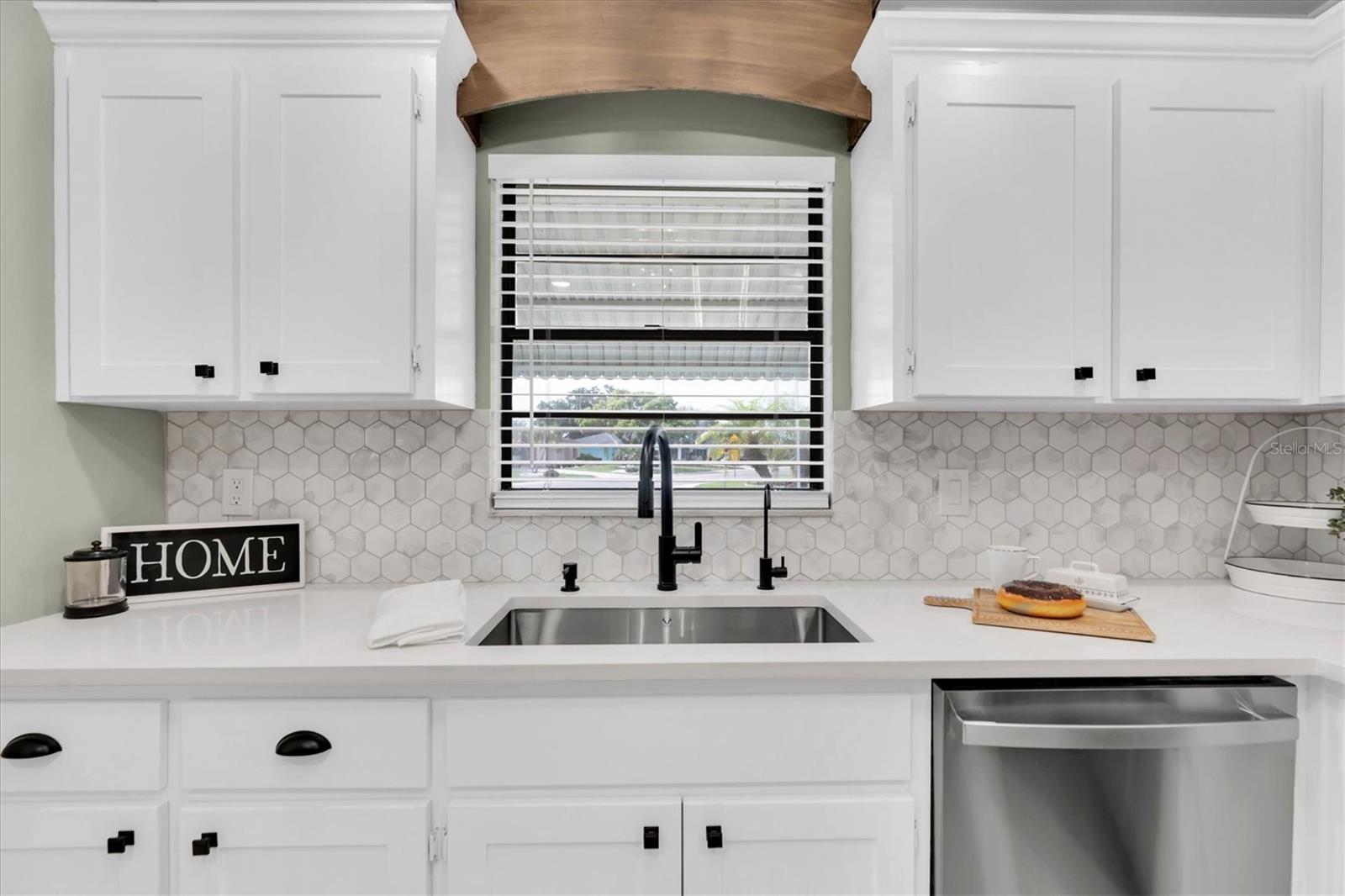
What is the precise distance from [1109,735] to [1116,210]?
1242 mm

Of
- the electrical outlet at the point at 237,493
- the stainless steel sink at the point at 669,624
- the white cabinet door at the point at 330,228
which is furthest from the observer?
the electrical outlet at the point at 237,493

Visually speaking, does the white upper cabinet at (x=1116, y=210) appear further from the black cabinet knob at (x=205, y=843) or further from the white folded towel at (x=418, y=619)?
the black cabinet knob at (x=205, y=843)

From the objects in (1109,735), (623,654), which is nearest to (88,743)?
(623,654)

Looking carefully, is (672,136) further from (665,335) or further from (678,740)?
(678,740)

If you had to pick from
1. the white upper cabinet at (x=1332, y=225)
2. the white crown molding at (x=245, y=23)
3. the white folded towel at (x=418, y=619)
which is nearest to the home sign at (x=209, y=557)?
the white folded towel at (x=418, y=619)

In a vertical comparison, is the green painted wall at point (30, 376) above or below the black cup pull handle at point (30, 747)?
above

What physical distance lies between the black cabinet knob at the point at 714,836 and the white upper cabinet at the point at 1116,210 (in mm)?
1062

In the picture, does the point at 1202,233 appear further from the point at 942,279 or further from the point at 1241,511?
the point at 1241,511

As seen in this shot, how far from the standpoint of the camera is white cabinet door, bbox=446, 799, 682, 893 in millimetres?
1208

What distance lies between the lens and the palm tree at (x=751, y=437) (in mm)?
1997

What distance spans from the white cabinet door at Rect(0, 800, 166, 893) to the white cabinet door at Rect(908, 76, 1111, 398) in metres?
1.88

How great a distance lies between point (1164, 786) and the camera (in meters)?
1.20

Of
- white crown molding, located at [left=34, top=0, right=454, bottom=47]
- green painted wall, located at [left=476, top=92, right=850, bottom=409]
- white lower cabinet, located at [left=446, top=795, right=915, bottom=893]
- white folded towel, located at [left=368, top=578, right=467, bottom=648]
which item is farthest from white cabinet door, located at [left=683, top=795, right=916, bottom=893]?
white crown molding, located at [left=34, top=0, right=454, bottom=47]

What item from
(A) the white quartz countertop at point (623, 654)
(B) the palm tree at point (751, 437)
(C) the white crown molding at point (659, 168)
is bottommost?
(A) the white quartz countertop at point (623, 654)
